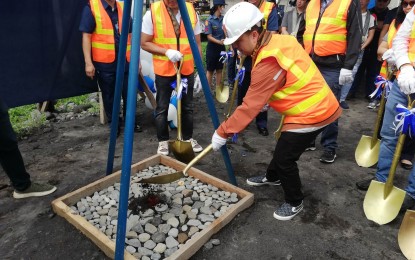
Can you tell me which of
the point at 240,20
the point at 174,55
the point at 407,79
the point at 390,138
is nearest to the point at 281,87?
the point at 240,20

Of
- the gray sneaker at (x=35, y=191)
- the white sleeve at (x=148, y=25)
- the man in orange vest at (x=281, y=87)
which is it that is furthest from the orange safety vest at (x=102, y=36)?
the man in orange vest at (x=281, y=87)

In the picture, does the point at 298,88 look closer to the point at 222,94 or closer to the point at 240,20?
the point at 240,20

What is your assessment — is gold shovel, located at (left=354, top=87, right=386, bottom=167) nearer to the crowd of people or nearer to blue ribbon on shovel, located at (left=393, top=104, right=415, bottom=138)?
the crowd of people

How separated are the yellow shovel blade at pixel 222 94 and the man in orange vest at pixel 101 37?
2488 mm

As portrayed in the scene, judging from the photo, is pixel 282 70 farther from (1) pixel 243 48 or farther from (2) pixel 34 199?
(2) pixel 34 199

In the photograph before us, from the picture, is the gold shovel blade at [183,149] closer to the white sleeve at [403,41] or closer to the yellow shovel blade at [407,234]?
the yellow shovel blade at [407,234]

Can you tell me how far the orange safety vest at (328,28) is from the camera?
315cm

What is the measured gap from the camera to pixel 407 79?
7.86ft

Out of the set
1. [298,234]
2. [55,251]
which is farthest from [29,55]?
[298,234]

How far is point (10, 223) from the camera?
2.61 meters

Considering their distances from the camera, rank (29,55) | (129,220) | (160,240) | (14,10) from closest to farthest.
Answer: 1. (160,240)
2. (129,220)
3. (14,10)
4. (29,55)

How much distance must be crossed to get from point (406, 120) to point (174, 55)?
7.63 feet

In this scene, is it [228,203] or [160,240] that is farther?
[228,203]

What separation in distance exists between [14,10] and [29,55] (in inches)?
22.9
